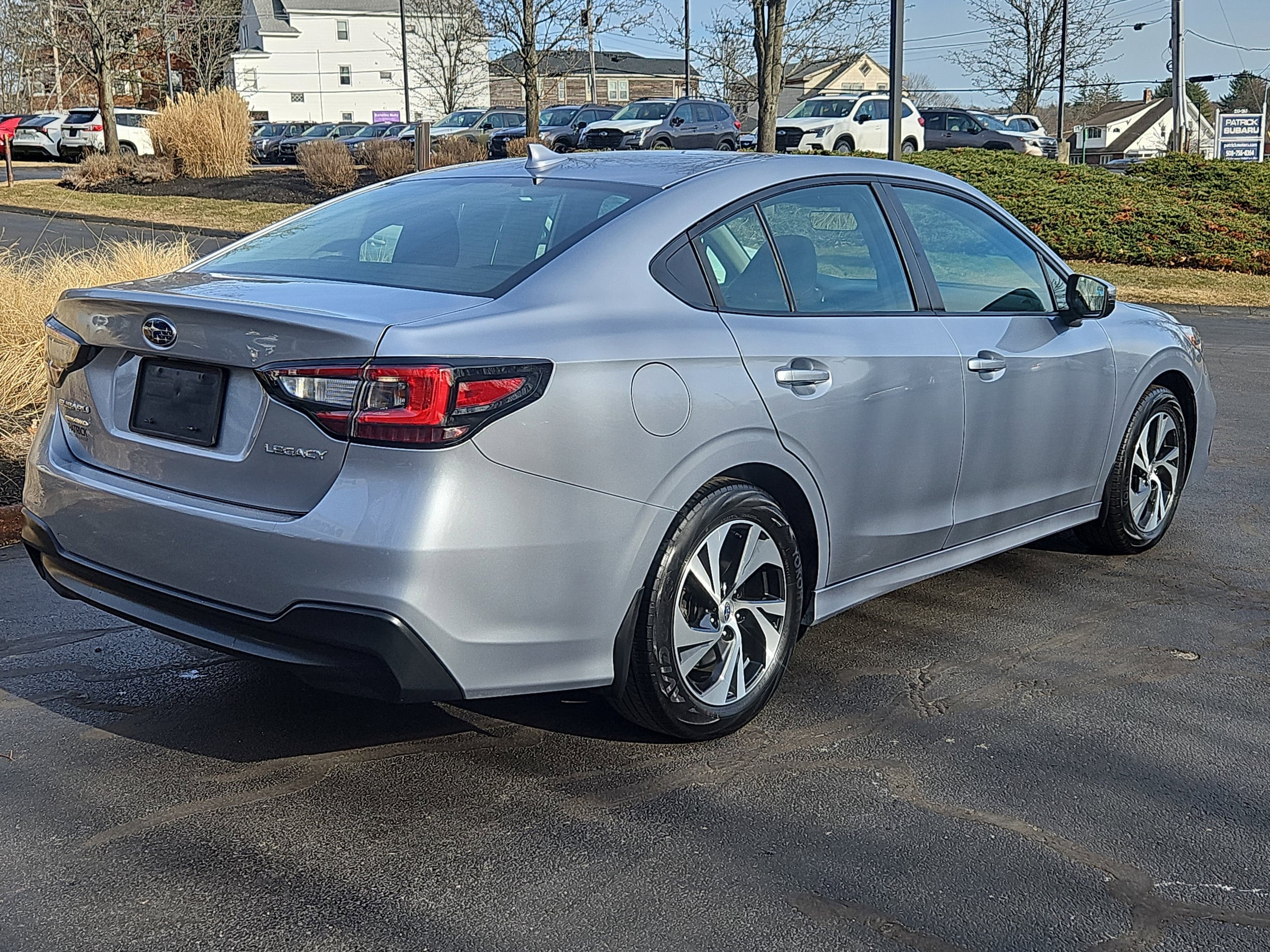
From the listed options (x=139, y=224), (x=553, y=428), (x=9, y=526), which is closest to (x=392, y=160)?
(x=139, y=224)

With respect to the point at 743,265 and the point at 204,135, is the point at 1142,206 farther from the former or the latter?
the point at 204,135

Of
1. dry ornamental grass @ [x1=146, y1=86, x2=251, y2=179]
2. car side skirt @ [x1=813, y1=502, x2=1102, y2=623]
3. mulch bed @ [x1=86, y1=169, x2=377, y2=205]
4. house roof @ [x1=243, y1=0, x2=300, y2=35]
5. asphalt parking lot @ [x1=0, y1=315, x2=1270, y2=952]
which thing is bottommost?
asphalt parking lot @ [x1=0, y1=315, x2=1270, y2=952]

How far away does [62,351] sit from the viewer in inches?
152

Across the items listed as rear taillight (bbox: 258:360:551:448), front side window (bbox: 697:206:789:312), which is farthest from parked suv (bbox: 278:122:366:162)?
rear taillight (bbox: 258:360:551:448)

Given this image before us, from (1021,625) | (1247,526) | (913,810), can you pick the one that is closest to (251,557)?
(913,810)

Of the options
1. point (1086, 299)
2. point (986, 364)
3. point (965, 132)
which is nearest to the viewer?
point (986, 364)

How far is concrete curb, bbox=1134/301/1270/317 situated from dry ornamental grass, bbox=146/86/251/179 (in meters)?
22.4

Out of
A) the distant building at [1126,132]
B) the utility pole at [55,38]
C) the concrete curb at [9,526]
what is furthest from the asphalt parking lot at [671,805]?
the distant building at [1126,132]

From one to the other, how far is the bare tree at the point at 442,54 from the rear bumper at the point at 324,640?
55352 millimetres

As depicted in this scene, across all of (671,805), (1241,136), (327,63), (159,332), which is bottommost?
(671,805)

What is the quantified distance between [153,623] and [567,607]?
109 cm

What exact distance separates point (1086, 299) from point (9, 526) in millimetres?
4672

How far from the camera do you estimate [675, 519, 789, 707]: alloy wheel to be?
148 inches

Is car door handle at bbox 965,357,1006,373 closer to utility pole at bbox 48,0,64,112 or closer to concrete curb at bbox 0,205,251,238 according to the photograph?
concrete curb at bbox 0,205,251,238
